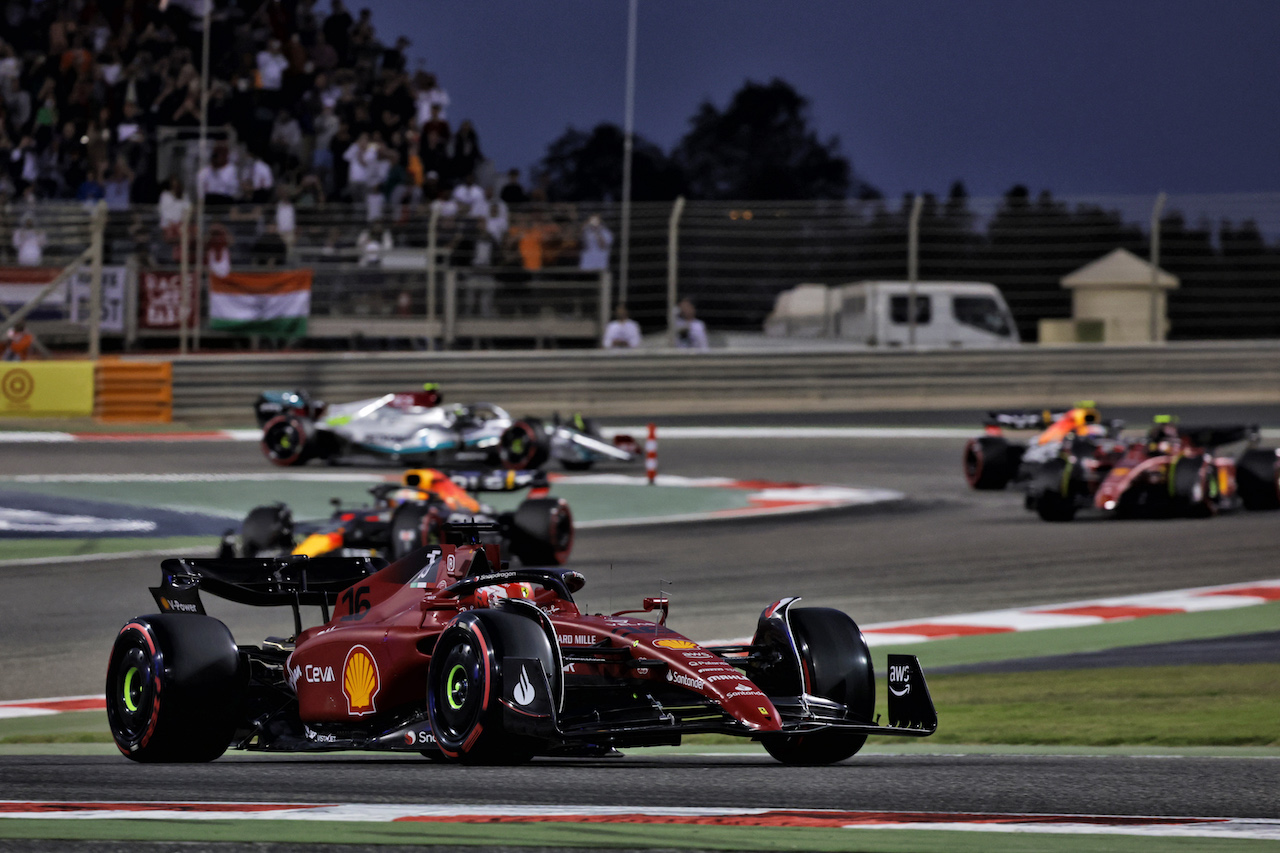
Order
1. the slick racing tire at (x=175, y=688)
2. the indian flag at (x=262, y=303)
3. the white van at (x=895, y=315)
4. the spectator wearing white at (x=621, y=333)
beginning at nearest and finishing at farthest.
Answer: the slick racing tire at (x=175, y=688), the indian flag at (x=262, y=303), the spectator wearing white at (x=621, y=333), the white van at (x=895, y=315)

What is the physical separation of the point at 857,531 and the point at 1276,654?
597cm

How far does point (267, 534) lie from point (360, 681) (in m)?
5.70

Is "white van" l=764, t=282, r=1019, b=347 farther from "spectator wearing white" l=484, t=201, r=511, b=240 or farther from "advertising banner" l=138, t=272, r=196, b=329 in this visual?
"advertising banner" l=138, t=272, r=196, b=329

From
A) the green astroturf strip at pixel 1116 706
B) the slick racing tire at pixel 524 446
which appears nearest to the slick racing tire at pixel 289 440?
the slick racing tire at pixel 524 446

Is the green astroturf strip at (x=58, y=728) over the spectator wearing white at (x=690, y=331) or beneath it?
beneath

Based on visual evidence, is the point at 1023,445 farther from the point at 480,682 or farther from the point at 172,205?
the point at 480,682

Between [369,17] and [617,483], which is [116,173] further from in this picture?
[617,483]

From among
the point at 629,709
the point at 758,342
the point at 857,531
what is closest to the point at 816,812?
the point at 629,709

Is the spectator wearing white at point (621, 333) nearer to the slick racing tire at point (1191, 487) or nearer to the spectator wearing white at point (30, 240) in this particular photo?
the spectator wearing white at point (30, 240)

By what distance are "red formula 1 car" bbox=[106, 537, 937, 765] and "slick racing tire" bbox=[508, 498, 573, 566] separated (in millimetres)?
5824

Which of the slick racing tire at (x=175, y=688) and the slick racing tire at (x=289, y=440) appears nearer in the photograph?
the slick racing tire at (x=175, y=688)

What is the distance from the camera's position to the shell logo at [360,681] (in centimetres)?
686

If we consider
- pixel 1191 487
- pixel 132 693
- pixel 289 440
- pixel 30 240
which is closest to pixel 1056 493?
pixel 1191 487

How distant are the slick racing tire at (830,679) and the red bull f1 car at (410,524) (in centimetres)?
506
